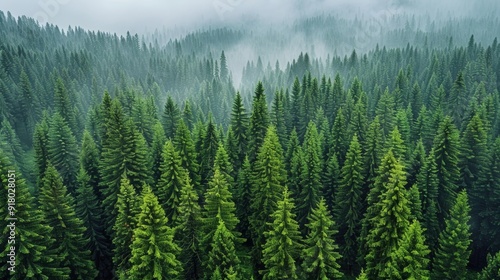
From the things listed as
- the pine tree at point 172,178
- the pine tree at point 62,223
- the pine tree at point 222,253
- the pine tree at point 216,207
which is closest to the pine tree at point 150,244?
the pine tree at point 222,253

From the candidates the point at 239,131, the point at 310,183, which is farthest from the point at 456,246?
the point at 239,131

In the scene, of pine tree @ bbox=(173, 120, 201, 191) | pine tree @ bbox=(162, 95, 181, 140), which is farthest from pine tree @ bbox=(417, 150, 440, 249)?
pine tree @ bbox=(162, 95, 181, 140)

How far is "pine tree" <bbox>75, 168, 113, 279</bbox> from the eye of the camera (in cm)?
3900

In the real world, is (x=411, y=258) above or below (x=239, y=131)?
below

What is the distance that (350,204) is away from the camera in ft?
137

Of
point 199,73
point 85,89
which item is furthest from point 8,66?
point 199,73

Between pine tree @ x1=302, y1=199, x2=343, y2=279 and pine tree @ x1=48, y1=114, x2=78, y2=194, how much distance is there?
34.8 m

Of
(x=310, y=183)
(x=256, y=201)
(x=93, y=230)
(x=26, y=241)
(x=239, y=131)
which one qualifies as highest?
(x=26, y=241)

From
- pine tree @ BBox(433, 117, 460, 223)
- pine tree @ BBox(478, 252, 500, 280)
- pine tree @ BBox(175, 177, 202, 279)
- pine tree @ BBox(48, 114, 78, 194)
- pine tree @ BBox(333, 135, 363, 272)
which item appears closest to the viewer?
pine tree @ BBox(478, 252, 500, 280)

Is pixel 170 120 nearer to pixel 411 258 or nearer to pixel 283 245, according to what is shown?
pixel 283 245

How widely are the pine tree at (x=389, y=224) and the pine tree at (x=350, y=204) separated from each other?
6293 millimetres

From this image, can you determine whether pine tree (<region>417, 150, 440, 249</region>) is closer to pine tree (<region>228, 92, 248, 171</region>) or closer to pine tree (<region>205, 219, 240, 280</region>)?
pine tree (<region>228, 92, 248, 171</region>)

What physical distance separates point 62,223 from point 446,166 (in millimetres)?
41459

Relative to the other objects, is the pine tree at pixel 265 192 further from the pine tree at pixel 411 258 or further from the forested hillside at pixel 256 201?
the pine tree at pixel 411 258
